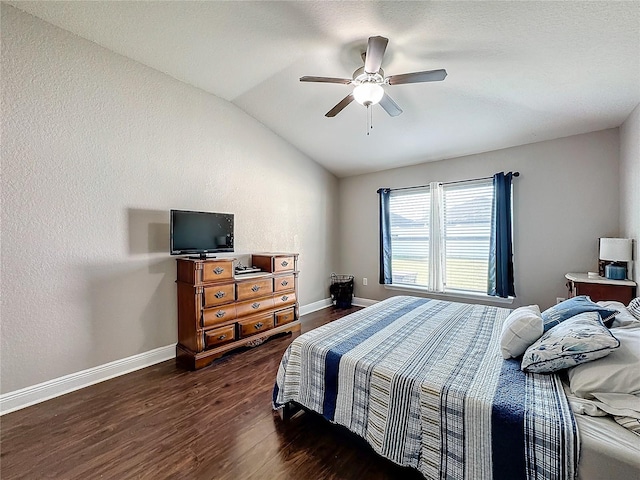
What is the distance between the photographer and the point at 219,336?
112 inches

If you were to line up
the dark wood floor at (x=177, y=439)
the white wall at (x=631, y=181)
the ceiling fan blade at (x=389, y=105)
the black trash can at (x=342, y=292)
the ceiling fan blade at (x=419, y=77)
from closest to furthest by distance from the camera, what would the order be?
the dark wood floor at (x=177, y=439) < the ceiling fan blade at (x=419, y=77) < the ceiling fan blade at (x=389, y=105) < the white wall at (x=631, y=181) < the black trash can at (x=342, y=292)

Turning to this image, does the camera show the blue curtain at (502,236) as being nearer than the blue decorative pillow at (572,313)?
No

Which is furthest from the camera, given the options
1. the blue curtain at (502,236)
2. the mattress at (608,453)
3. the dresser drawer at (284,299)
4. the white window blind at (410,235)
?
the white window blind at (410,235)

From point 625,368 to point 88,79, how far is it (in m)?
4.08

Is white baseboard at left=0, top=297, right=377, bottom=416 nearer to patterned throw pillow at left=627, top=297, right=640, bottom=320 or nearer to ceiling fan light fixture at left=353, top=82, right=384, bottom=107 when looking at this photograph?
ceiling fan light fixture at left=353, top=82, right=384, bottom=107

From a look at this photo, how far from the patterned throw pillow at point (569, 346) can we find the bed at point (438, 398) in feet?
0.25

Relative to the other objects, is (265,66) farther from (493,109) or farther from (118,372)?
(118,372)

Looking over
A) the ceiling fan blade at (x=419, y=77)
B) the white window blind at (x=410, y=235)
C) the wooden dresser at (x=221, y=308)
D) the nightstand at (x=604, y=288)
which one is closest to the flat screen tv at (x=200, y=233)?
the wooden dresser at (x=221, y=308)

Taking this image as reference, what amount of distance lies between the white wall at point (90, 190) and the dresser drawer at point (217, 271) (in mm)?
523

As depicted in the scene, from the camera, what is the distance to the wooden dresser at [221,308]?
2.72 metres

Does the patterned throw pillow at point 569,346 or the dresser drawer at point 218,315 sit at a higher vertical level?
the patterned throw pillow at point 569,346

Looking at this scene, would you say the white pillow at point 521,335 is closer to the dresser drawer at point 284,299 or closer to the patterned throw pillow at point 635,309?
the patterned throw pillow at point 635,309

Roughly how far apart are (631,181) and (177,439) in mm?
4560

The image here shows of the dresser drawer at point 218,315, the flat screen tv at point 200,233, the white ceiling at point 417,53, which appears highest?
the white ceiling at point 417,53
